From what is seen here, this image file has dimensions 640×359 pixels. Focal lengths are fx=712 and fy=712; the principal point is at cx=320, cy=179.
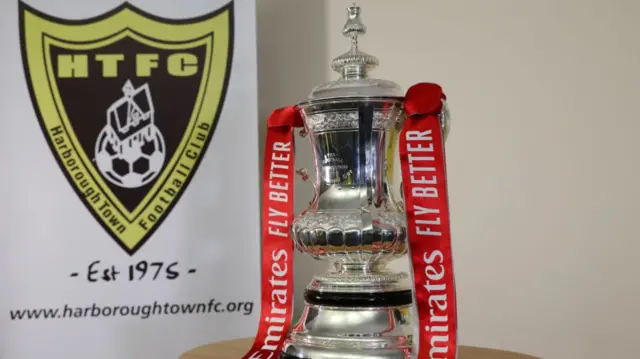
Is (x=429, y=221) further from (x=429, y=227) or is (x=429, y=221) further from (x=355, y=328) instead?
→ (x=355, y=328)

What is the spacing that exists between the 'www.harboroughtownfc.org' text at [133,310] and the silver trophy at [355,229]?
377mm

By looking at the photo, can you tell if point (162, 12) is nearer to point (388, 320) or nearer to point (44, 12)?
point (44, 12)

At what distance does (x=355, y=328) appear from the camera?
826 mm

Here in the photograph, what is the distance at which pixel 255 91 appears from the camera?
49.5 inches

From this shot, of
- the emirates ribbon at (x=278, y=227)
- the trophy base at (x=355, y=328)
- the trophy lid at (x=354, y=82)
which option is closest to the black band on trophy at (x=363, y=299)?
the trophy base at (x=355, y=328)

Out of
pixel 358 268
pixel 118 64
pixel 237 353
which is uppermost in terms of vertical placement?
pixel 118 64

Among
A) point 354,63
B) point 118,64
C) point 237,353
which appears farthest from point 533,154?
point 118,64

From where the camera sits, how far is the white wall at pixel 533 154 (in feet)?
4.10

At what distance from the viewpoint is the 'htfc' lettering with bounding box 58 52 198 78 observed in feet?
4.07

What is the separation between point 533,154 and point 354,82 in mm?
536

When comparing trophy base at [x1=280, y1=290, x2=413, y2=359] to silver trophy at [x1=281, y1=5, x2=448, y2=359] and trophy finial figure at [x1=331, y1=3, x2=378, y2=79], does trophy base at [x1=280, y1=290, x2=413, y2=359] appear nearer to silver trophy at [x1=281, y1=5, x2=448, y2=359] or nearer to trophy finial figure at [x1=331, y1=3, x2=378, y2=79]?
silver trophy at [x1=281, y1=5, x2=448, y2=359]

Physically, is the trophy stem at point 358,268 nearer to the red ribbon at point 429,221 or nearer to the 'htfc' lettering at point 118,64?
the red ribbon at point 429,221

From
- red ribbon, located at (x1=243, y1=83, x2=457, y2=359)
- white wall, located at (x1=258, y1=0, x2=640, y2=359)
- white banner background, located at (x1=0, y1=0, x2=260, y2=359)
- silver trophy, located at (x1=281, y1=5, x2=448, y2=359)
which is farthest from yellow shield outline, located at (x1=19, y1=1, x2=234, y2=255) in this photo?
red ribbon, located at (x1=243, y1=83, x2=457, y2=359)

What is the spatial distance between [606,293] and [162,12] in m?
0.93
